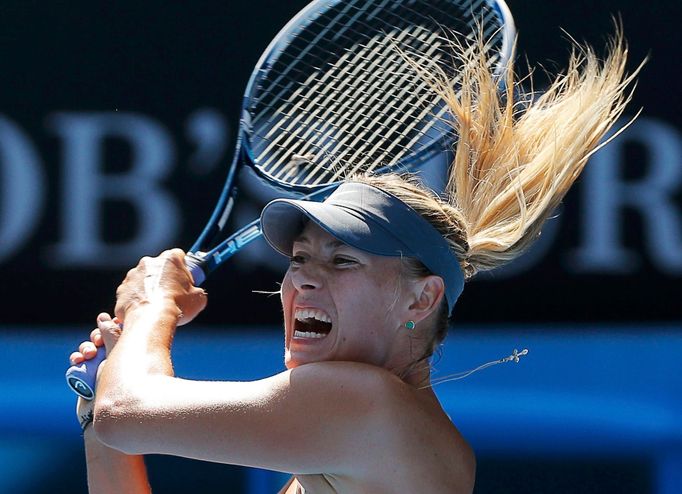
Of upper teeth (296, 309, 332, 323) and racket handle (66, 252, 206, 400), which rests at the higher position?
upper teeth (296, 309, 332, 323)

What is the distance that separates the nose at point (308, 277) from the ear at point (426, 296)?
0.45ft

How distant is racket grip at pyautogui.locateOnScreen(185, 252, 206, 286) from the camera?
6.95 ft

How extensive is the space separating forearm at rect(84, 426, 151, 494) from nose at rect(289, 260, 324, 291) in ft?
1.38

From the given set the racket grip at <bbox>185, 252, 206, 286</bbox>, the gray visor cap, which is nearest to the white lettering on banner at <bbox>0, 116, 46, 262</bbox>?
the racket grip at <bbox>185, 252, 206, 286</bbox>

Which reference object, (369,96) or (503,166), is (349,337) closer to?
(503,166)

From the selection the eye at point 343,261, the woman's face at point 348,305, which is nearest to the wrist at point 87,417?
the woman's face at point 348,305

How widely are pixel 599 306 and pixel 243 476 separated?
1.03m

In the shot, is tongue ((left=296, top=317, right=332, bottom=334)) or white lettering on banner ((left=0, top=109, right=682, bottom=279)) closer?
tongue ((left=296, top=317, right=332, bottom=334))

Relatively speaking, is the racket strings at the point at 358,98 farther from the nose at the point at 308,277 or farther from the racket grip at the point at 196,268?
the nose at the point at 308,277

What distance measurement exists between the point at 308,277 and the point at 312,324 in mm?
75

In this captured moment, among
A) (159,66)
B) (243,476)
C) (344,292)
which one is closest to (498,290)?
(243,476)

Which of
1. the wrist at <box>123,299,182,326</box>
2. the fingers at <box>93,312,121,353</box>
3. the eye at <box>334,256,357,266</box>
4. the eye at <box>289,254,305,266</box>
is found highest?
the eye at <box>334,256,357,266</box>

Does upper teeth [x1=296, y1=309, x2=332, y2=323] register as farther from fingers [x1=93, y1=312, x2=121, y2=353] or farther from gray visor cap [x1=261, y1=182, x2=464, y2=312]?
fingers [x1=93, y1=312, x2=121, y2=353]

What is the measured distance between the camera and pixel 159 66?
10.5ft
